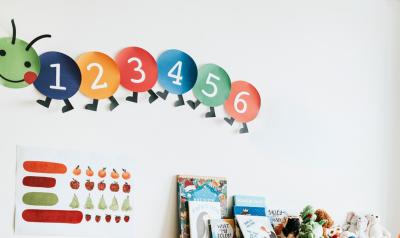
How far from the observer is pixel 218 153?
223 centimetres

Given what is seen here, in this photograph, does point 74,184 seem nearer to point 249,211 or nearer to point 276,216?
point 249,211

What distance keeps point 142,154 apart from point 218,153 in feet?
1.07

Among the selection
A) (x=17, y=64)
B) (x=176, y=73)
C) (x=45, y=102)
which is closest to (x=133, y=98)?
(x=176, y=73)

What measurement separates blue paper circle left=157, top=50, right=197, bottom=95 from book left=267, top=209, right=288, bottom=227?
0.60 meters

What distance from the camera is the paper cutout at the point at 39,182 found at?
6.02ft

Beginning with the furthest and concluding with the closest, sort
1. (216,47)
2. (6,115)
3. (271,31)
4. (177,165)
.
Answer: (271,31), (216,47), (177,165), (6,115)

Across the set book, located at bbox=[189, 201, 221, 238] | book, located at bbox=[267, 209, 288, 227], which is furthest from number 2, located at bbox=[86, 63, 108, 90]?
book, located at bbox=[267, 209, 288, 227]

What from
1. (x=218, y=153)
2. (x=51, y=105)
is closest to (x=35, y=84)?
(x=51, y=105)

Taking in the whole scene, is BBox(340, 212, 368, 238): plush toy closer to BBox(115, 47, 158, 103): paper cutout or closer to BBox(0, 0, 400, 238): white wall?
BBox(0, 0, 400, 238): white wall

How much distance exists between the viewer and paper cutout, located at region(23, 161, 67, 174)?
184 centimetres

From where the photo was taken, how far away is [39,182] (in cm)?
186

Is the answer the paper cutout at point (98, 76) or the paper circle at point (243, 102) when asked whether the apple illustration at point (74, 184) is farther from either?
the paper circle at point (243, 102)

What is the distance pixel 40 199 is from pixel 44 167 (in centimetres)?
10

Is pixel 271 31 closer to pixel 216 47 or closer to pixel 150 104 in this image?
pixel 216 47
